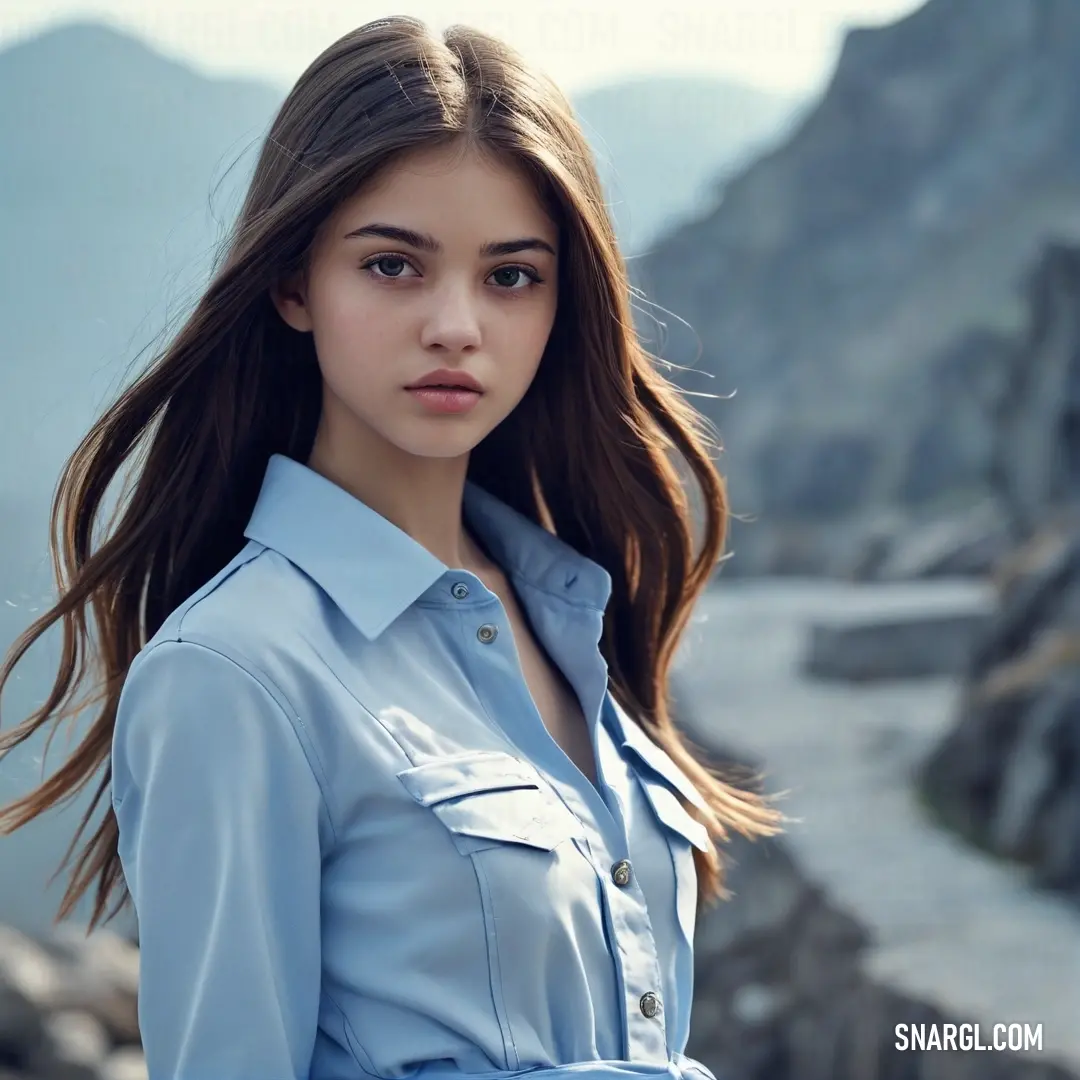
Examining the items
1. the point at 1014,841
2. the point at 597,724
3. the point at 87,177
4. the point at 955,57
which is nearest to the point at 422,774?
the point at 597,724

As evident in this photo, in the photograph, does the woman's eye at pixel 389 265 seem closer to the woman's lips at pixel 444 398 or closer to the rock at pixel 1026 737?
the woman's lips at pixel 444 398

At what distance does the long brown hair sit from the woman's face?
2 cm

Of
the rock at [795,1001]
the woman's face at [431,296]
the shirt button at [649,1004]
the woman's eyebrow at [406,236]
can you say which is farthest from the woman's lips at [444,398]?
the rock at [795,1001]

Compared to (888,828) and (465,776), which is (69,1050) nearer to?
(888,828)

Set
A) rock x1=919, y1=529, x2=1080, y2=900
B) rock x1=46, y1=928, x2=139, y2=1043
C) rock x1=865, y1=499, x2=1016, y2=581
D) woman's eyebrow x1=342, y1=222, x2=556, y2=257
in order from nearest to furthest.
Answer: woman's eyebrow x1=342, y1=222, x2=556, y2=257, rock x1=46, y1=928, x2=139, y2=1043, rock x1=919, y1=529, x2=1080, y2=900, rock x1=865, y1=499, x2=1016, y2=581

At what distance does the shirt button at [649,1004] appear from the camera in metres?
1.33

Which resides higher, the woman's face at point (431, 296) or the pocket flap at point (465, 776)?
the woman's face at point (431, 296)

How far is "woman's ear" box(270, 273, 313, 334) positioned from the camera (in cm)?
138

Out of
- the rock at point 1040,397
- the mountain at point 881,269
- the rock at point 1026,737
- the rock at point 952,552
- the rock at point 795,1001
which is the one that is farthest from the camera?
the mountain at point 881,269

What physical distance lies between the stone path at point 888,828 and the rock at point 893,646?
0.42ft

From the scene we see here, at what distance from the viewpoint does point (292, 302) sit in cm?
138

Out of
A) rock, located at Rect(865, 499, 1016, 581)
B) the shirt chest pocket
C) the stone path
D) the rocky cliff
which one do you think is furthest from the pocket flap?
rock, located at Rect(865, 499, 1016, 581)

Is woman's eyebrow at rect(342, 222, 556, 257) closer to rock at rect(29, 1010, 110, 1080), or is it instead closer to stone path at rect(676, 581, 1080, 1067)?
stone path at rect(676, 581, 1080, 1067)

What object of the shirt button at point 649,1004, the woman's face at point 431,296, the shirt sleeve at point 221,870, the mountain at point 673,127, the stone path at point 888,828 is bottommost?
the stone path at point 888,828
